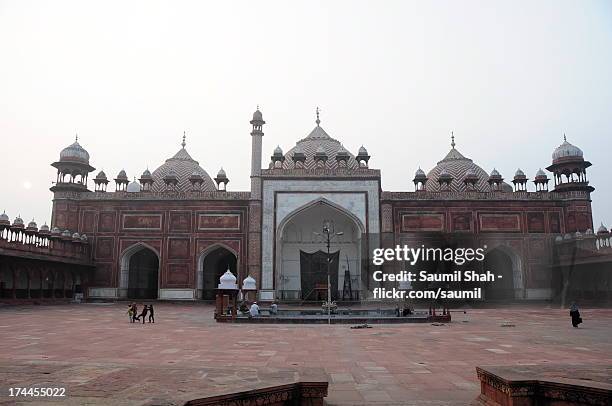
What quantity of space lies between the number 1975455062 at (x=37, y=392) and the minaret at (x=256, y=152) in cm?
2230

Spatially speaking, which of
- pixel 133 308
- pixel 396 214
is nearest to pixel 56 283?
pixel 133 308

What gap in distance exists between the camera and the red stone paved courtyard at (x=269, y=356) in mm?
4781

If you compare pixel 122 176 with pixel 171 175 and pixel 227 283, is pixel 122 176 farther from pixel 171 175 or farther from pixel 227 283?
pixel 227 283

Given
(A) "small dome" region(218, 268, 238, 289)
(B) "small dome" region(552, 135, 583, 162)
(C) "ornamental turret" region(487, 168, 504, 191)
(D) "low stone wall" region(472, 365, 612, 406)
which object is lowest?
(D) "low stone wall" region(472, 365, 612, 406)

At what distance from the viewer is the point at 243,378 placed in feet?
15.9

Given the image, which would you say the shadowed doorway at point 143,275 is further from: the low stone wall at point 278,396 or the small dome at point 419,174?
the low stone wall at point 278,396

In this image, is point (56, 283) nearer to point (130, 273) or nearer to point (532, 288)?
point (130, 273)

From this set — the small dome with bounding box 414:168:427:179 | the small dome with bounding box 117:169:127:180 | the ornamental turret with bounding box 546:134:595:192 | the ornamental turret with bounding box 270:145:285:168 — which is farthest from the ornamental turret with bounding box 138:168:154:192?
the ornamental turret with bounding box 546:134:595:192

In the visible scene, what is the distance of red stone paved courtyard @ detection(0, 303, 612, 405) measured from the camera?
478 cm

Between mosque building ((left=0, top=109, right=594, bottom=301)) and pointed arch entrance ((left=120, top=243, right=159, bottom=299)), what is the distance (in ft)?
0.26

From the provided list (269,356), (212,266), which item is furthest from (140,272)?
(269,356)

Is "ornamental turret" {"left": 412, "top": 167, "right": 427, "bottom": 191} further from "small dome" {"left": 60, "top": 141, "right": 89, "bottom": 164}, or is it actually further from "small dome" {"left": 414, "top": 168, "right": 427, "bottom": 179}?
"small dome" {"left": 60, "top": 141, "right": 89, "bottom": 164}

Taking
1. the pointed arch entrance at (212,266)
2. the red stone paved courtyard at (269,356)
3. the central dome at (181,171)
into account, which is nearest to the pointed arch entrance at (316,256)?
the pointed arch entrance at (212,266)

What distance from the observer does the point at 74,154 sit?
28.7 m
